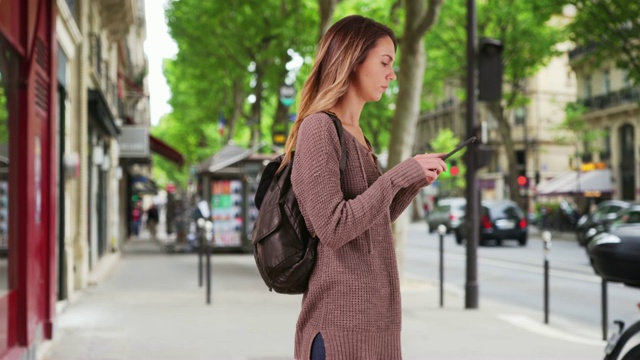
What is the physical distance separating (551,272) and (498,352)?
10.6 metres

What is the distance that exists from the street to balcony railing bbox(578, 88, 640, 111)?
65.8 ft

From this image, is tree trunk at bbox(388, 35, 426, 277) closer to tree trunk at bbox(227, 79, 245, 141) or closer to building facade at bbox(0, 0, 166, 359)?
building facade at bbox(0, 0, 166, 359)

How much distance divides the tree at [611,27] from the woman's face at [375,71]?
2315 centimetres

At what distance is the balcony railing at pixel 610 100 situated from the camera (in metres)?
43.8

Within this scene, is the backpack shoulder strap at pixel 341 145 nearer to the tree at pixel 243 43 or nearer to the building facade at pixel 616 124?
the tree at pixel 243 43

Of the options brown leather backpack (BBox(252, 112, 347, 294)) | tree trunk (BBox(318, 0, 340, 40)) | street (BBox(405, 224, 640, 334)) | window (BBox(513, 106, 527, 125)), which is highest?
window (BBox(513, 106, 527, 125))

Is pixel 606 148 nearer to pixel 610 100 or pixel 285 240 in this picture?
pixel 610 100

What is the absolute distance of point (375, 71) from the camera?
2.35 meters

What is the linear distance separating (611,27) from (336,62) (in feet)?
83.6

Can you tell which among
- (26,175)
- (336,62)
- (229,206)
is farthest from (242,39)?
(336,62)

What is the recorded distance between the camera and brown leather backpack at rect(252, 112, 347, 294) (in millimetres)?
2232

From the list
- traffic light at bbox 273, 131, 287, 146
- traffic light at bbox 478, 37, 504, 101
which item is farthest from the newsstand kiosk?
traffic light at bbox 478, 37, 504, 101

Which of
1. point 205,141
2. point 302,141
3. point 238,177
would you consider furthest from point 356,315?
point 205,141

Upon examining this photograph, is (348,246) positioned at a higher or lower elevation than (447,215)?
higher
